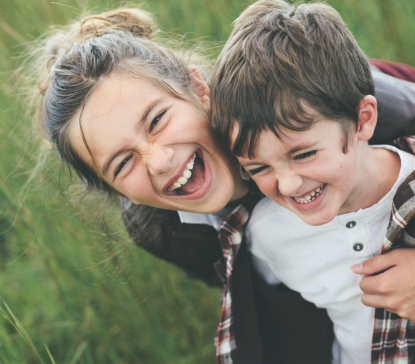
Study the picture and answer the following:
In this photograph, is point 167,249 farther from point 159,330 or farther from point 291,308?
point 291,308

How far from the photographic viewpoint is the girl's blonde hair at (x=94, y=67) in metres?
1.24

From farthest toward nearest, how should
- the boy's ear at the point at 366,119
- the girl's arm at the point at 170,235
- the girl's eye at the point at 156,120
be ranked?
the girl's arm at the point at 170,235 → the girl's eye at the point at 156,120 → the boy's ear at the point at 366,119

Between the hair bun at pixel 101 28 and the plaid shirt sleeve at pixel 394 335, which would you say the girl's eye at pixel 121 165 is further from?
the plaid shirt sleeve at pixel 394 335

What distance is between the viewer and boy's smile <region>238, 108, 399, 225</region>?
1.03 meters

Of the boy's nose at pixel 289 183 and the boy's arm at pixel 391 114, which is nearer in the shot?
the boy's nose at pixel 289 183

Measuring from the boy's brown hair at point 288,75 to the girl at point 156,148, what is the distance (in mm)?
172

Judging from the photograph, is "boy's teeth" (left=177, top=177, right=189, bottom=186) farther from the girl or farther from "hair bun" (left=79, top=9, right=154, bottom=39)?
"hair bun" (left=79, top=9, right=154, bottom=39)

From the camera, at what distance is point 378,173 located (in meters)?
1.22

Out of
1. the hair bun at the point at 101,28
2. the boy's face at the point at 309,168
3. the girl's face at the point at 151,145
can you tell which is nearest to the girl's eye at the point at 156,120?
the girl's face at the point at 151,145

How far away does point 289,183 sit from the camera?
1.07 meters

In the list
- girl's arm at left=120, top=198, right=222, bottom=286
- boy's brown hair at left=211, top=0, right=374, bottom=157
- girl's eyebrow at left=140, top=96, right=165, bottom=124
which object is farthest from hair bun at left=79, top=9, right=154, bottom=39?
girl's arm at left=120, top=198, right=222, bottom=286

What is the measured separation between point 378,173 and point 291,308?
556mm

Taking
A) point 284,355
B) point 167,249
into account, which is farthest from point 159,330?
point 284,355

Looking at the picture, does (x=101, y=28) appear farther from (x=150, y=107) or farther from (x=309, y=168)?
(x=309, y=168)
